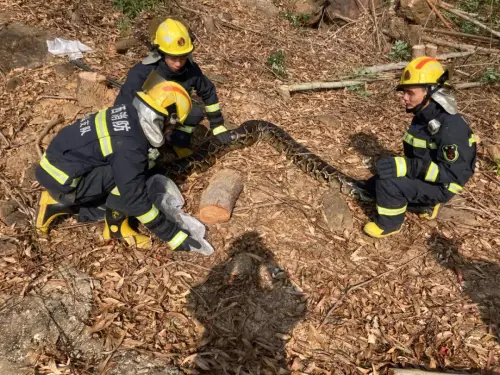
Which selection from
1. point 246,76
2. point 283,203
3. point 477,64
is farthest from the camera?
point 477,64

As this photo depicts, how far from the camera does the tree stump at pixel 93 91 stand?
626cm

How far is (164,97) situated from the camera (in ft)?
13.0

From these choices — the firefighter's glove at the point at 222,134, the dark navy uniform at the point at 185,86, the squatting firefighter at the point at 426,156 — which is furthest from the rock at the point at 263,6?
the squatting firefighter at the point at 426,156

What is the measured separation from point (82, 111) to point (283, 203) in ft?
11.6

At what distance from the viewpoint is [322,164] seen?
5.88 m

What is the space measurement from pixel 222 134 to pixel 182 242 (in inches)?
78.4

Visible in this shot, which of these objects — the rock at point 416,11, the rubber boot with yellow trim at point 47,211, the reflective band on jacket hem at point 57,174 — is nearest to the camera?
the reflective band on jacket hem at point 57,174

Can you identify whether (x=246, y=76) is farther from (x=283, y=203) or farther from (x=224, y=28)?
(x=283, y=203)

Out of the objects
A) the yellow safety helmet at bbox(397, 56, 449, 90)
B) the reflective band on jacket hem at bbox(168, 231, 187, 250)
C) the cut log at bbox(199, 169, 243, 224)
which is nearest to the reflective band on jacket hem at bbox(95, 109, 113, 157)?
the reflective band on jacket hem at bbox(168, 231, 187, 250)

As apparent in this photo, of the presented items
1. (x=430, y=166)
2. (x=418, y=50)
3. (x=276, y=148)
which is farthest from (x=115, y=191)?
(x=418, y=50)

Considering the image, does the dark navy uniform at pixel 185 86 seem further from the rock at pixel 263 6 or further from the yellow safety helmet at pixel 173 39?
the rock at pixel 263 6

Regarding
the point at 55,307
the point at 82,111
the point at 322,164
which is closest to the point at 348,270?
the point at 322,164

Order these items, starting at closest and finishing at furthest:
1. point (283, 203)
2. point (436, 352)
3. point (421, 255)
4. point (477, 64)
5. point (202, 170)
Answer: point (436, 352) < point (421, 255) < point (283, 203) < point (202, 170) < point (477, 64)

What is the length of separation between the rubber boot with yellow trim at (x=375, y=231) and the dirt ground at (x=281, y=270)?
10 centimetres
